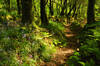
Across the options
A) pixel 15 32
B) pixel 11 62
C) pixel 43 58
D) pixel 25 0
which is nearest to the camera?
pixel 11 62

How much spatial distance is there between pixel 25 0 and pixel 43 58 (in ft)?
11.4

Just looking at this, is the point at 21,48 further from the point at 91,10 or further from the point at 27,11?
the point at 91,10

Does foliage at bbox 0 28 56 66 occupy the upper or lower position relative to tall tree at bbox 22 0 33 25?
lower

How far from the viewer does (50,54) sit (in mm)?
5746

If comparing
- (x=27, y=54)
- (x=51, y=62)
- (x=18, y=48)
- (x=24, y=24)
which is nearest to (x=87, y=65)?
(x=51, y=62)

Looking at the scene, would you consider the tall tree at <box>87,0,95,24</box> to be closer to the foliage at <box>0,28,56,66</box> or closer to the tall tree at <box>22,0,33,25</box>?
the foliage at <box>0,28,56,66</box>

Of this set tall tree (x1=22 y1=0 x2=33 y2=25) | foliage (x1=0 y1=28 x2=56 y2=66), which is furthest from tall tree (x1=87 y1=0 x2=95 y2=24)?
tall tree (x1=22 y1=0 x2=33 y2=25)

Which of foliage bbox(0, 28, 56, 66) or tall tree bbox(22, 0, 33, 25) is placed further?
tall tree bbox(22, 0, 33, 25)

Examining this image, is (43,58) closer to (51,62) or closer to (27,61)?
Answer: (51,62)

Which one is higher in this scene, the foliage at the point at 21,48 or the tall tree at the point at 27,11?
the tall tree at the point at 27,11

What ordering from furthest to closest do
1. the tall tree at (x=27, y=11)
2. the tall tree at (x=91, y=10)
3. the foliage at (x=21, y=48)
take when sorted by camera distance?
the tall tree at (x=91, y=10) < the tall tree at (x=27, y=11) < the foliage at (x=21, y=48)

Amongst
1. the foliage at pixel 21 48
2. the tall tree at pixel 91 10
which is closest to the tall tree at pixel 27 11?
the foliage at pixel 21 48

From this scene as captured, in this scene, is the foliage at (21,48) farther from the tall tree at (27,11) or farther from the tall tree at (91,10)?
the tall tree at (91,10)

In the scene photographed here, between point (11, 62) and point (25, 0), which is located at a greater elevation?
point (25, 0)
